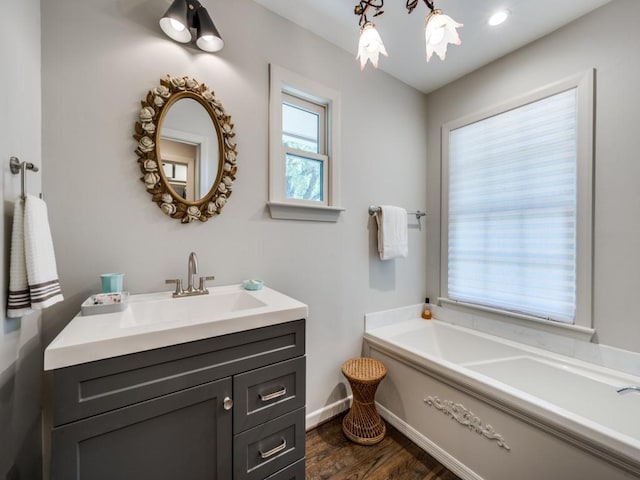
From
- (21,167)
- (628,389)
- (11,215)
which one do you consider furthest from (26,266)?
(628,389)

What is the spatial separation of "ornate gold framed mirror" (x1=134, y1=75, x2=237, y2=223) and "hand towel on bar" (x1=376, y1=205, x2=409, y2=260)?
118 cm

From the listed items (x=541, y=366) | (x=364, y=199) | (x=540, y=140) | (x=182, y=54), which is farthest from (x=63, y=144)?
(x=541, y=366)

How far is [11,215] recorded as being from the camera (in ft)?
2.93

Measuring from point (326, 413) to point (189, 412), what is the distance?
129cm

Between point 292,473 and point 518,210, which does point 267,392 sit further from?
point 518,210

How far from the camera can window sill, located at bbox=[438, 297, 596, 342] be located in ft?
5.49

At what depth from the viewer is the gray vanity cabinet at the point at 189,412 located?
2.43ft

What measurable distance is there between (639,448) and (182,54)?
8.44 feet

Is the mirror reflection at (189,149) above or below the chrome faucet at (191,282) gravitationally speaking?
above

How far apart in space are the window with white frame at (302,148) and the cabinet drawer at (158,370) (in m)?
0.86

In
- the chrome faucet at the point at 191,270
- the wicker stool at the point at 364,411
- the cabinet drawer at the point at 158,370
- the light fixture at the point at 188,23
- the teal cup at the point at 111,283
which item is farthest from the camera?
the wicker stool at the point at 364,411

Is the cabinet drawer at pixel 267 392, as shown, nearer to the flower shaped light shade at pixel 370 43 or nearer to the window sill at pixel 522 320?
the flower shaped light shade at pixel 370 43

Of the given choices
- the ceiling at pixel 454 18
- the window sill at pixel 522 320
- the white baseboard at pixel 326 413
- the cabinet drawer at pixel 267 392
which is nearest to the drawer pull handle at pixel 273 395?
the cabinet drawer at pixel 267 392

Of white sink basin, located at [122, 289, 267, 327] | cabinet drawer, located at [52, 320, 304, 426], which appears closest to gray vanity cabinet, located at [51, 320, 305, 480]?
cabinet drawer, located at [52, 320, 304, 426]
